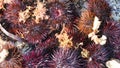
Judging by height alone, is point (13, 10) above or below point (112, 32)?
above

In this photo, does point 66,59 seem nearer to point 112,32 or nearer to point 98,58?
point 98,58

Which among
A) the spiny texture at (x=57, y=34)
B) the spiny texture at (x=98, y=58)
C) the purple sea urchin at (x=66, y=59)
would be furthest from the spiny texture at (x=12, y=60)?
the spiny texture at (x=98, y=58)

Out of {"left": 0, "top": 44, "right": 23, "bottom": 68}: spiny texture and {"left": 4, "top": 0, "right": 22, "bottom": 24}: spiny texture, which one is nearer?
{"left": 0, "top": 44, "right": 23, "bottom": 68}: spiny texture

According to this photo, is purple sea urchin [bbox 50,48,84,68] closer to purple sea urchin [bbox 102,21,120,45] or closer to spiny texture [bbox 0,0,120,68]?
spiny texture [bbox 0,0,120,68]

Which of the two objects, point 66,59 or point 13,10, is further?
point 13,10

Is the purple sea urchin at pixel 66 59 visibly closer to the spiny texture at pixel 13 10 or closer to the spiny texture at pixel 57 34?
the spiny texture at pixel 57 34

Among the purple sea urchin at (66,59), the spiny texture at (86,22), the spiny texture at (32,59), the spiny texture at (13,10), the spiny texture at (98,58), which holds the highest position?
the spiny texture at (13,10)

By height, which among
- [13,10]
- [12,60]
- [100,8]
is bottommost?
[12,60]

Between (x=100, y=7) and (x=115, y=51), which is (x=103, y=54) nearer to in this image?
(x=115, y=51)

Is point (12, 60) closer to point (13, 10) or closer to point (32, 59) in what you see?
point (32, 59)

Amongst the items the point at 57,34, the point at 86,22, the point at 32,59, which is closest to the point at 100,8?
the point at 86,22

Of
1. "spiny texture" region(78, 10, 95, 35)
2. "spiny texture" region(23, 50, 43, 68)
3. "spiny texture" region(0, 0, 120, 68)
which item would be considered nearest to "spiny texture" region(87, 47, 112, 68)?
"spiny texture" region(0, 0, 120, 68)

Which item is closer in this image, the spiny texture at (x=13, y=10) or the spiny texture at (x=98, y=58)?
A: the spiny texture at (x=98, y=58)
